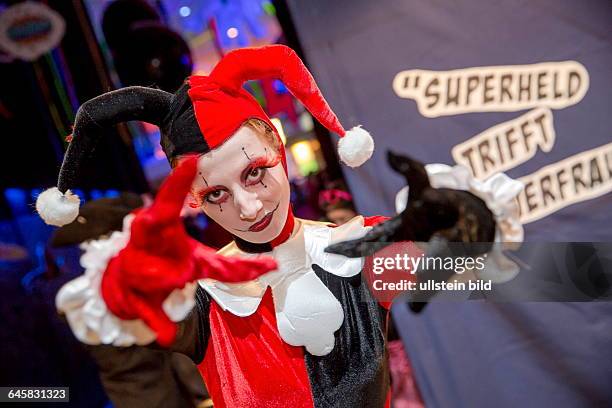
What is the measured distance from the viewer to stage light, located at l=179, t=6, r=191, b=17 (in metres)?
2.81

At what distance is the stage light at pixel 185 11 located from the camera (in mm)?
2811

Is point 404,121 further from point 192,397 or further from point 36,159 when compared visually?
point 36,159

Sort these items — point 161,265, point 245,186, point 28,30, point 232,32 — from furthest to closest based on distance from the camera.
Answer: point 232,32, point 28,30, point 245,186, point 161,265

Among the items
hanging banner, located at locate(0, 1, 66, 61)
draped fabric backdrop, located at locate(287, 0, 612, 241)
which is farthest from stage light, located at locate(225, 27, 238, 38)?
draped fabric backdrop, located at locate(287, 0, 612, 241)

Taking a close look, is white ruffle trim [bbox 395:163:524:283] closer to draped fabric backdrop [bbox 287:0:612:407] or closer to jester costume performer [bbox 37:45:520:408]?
jester costume performer [bbox 37:45:520:408]

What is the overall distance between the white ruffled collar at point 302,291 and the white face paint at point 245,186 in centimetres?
5

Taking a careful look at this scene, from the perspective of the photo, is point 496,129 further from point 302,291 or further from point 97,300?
point 97,300

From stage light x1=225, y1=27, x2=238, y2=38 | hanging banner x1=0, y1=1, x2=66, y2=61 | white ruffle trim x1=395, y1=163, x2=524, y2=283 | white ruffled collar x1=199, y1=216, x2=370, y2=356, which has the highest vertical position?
hanging banner x1=0, y1=1, x2=66, y2=61

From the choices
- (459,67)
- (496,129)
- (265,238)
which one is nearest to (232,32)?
(459,67)

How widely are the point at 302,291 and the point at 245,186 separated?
172 mm

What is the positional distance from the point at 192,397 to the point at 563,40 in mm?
1267

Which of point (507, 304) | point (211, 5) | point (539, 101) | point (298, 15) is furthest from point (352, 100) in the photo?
point (211, 5)

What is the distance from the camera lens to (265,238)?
762 mm

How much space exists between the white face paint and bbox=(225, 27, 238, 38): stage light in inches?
85.3
